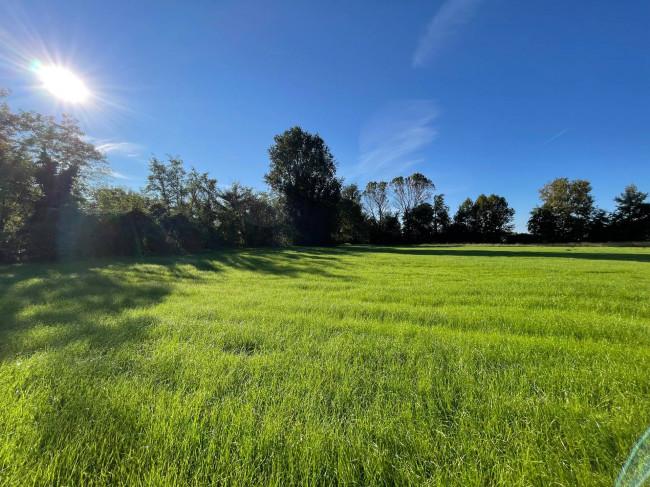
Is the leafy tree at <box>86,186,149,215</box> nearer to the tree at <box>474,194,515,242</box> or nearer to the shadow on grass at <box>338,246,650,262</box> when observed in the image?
the shadow on grass at <box>338,246,650,262</box>

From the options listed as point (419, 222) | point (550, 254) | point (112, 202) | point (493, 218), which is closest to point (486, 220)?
point (493, 218)

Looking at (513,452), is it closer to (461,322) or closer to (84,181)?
(461,322)

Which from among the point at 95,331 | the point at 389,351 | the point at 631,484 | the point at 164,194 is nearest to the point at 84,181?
the point at 164,194

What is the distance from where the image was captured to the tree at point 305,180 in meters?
35.9

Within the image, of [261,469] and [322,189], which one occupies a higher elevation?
[322,189]

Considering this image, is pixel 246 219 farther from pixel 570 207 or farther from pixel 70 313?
pixel 570 207

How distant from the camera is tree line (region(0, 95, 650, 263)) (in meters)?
14.3

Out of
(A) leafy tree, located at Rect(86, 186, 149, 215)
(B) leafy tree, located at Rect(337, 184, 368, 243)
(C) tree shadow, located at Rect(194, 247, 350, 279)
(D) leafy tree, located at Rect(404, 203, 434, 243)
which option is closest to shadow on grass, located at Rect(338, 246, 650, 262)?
(C) tree shadow, located at Rect(194, 247, 350, 279)

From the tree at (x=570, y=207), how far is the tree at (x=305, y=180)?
172 ft

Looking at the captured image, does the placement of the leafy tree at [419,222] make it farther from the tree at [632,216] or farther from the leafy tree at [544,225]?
the tree at [632,216]

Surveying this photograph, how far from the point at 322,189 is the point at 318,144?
6839 millimetres

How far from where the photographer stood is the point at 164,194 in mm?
32094

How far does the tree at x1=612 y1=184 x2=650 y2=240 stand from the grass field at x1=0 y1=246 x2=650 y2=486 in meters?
72.1

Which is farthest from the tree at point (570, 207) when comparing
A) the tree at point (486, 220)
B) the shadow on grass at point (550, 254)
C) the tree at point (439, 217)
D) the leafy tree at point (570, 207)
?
the shadow on grass at point (550, 254)
